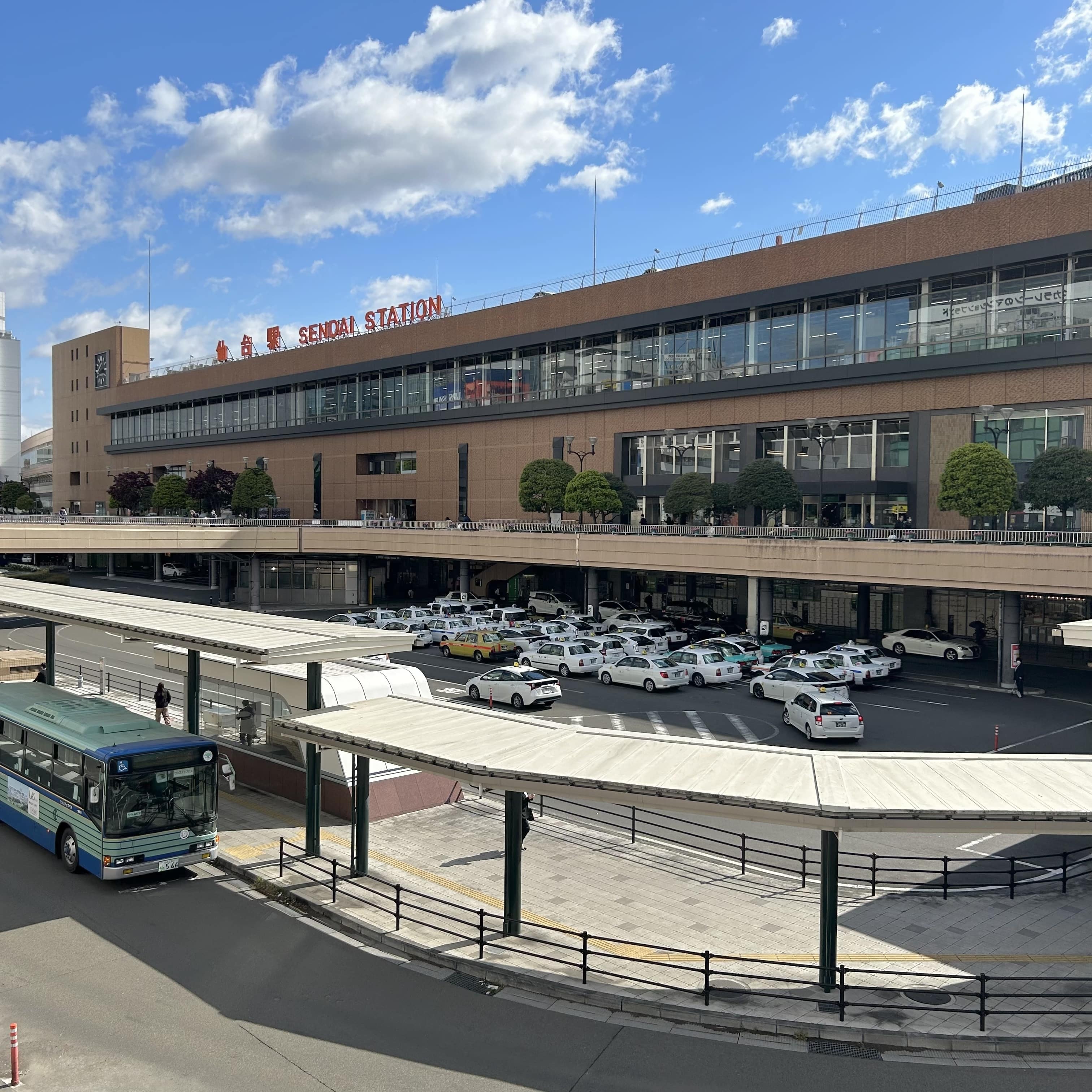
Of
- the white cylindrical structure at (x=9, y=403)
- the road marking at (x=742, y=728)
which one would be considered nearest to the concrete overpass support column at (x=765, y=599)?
the road marking at (x=742, y=728)

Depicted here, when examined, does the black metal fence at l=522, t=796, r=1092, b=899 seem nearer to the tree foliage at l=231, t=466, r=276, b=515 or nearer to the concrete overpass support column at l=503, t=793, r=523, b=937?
the concrete overpass support column at l=503, t=793, r=523, b=937

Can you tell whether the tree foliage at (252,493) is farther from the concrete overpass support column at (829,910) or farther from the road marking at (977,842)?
the concrete overpass support column at (829,910)

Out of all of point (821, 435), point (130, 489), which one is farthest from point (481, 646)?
point (130, 489)

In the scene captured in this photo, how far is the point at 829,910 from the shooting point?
12.5m

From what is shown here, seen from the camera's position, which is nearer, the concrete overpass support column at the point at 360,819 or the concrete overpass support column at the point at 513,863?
the concrete overpass support column at the point at 513,863

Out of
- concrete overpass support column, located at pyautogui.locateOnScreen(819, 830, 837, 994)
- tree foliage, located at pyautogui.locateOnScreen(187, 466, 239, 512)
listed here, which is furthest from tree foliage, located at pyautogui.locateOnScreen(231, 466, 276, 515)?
concrete overpass support column, located at pyautogui.locateOnScreen(819, 830, 837, 994)

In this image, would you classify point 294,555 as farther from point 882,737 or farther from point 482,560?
point 882,737

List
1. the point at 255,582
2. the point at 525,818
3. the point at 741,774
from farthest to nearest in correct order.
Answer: the point at 255,582, the point at 525,818, the point at 741,774

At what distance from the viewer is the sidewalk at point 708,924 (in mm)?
12016

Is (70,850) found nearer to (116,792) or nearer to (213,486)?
(116,792)

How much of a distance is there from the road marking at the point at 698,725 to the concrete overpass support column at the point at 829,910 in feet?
52.9

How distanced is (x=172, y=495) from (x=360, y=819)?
73879 millimetres

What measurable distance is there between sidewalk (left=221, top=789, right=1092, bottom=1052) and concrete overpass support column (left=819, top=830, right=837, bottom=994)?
0.28m

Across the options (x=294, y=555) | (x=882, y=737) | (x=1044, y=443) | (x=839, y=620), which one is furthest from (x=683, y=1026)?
(x=294, y=555)
